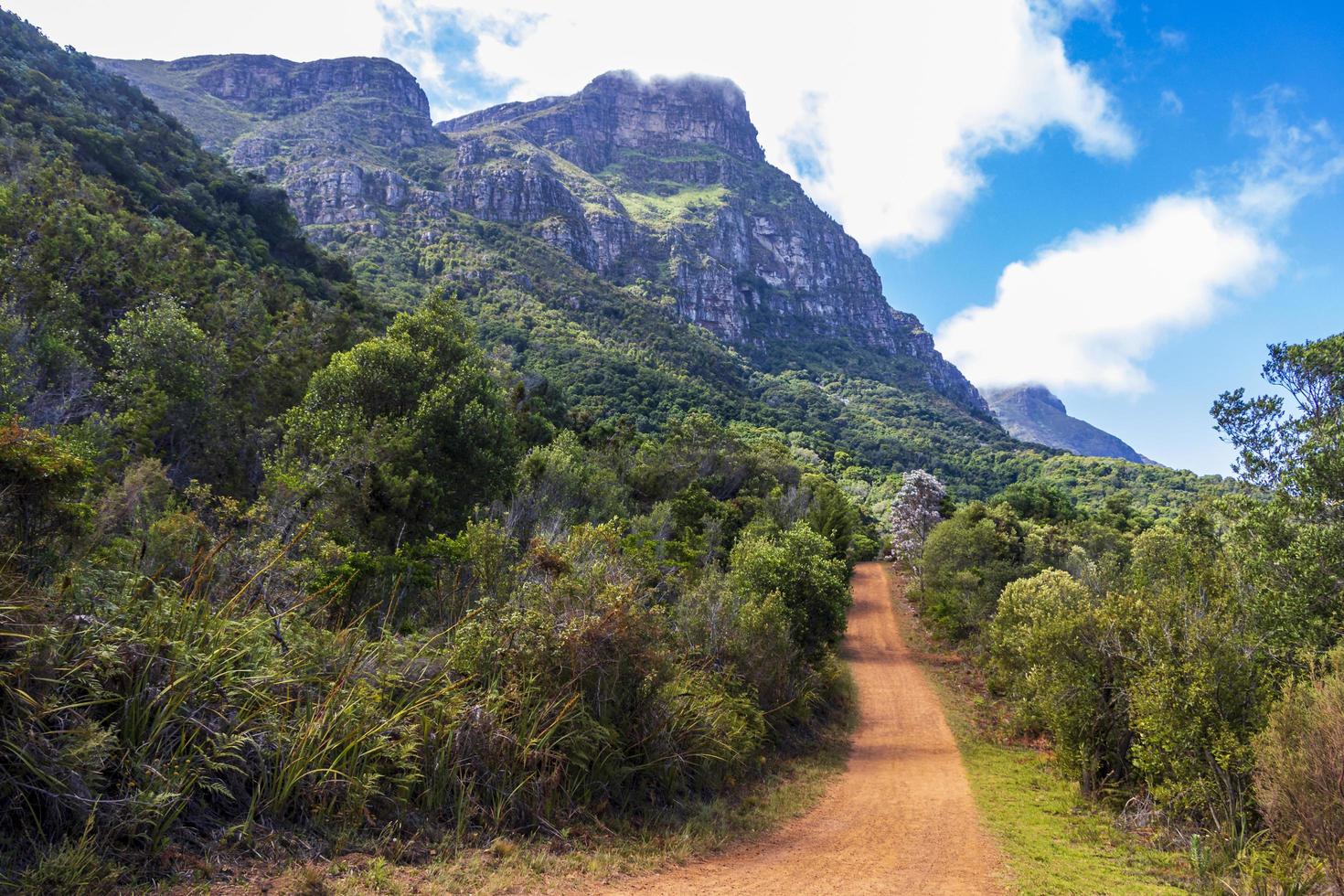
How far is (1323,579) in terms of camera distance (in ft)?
35.6

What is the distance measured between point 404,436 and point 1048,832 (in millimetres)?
18057

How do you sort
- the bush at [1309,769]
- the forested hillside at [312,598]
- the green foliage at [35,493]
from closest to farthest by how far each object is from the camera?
the forested hillside at [312,598] < the green foliage at [35,493] < the bush at [1309,769]

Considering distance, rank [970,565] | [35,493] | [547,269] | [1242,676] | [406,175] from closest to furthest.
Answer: [35,493], [1242,676], [970,565], [547,269], [406,175]

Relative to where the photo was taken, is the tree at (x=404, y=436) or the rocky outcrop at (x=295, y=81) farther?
the rocky outcrop at (x=295, y=81)

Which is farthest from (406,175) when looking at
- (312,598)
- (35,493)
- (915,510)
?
(35,493)

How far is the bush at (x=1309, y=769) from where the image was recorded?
7.86 meters

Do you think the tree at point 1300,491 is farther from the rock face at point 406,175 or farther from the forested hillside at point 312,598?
the rock face at point 406,175

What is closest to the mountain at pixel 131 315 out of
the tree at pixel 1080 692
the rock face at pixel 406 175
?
the tree at pixel 1080 692

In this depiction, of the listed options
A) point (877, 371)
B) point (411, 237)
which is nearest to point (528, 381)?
point (411, 237)

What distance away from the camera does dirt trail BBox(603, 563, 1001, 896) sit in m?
8.65

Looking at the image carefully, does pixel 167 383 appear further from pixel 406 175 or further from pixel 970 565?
pixel 406 175

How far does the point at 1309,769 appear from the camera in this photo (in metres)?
8.21

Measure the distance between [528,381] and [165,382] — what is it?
91.8ft

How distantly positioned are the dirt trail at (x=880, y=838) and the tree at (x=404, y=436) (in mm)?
11142
